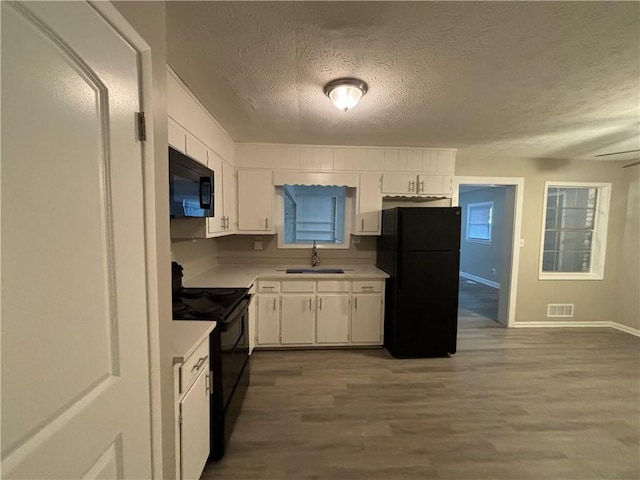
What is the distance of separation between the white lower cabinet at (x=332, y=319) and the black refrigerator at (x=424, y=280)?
0.54 metres

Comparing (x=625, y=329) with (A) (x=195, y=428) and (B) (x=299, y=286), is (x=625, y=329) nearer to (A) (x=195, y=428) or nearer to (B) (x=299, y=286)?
(B) (x=299, y=286)

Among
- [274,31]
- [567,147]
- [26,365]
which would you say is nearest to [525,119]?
[567,147]

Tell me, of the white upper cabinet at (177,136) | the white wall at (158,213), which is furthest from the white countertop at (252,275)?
the white wall at (158,213)

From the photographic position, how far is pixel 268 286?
3.16m

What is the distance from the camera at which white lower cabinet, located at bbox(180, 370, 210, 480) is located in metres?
1.30

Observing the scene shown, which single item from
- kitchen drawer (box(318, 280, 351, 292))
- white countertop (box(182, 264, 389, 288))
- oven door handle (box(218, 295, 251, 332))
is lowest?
kitchen drawer (box(318, 280, 351, 292))

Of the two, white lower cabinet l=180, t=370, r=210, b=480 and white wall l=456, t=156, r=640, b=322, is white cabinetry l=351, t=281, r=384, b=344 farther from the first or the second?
white wall l=456, t=156, r=640, b=322

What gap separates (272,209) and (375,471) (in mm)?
2642

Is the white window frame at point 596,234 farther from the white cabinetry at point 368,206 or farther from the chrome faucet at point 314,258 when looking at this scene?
the chrome faucet at point 314,258

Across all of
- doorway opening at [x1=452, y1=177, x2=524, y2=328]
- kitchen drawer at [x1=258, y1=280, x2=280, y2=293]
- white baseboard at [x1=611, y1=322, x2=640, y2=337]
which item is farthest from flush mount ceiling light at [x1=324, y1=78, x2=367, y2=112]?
white baseboard at [x1=611, y1=322, x2=640, y2=337]

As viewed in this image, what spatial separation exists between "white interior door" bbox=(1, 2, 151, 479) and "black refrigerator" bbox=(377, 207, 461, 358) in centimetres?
261

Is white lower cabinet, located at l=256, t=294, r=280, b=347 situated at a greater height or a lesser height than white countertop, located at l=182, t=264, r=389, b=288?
lesser

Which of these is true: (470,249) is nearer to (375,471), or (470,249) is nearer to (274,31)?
(375,471)

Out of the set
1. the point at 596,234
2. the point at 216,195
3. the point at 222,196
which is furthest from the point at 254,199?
the point at 596,234
